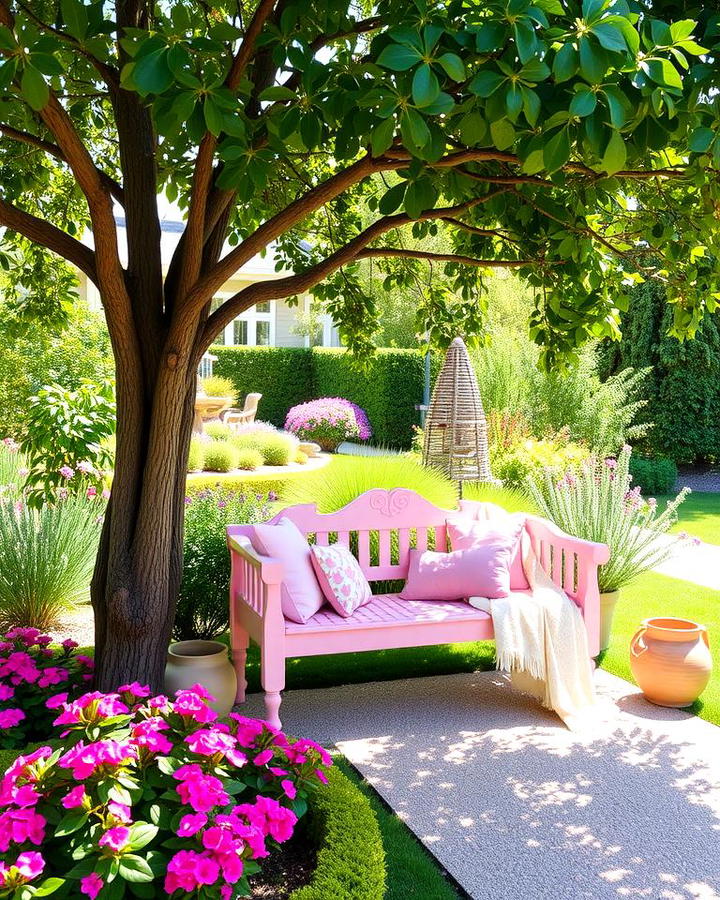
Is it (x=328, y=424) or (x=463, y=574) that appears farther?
(x=328, y=424)

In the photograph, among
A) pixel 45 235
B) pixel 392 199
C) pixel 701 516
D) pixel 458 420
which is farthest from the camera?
pixel 701 516

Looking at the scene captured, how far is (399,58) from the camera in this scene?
6.29 ft

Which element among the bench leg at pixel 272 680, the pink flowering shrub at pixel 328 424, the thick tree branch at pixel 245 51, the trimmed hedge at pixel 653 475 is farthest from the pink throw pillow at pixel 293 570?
the pink flowering shrub at pixel 328 424

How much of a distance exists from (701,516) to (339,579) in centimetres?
727

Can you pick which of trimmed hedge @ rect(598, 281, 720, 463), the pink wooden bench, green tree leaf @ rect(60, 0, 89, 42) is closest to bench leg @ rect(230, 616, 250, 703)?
the pink wooden bench

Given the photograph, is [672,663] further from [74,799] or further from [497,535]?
[74,799]

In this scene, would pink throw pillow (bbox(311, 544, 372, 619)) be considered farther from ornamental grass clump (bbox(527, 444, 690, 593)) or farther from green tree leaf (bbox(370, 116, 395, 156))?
green tree leaf (bbox(370, 116, 395, 156))

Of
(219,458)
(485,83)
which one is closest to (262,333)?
(219,458)

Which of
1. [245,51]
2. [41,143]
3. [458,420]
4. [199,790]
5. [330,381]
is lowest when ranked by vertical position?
[199,790]

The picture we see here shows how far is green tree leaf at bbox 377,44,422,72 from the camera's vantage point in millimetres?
1894

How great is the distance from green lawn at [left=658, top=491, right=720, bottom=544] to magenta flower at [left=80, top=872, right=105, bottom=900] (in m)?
8.09

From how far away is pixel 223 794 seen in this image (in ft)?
7.00

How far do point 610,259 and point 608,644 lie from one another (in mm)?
2303

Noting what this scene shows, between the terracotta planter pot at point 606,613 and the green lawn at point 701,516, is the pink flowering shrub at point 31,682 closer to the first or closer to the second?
the terracotta planter pot at point 606,613
